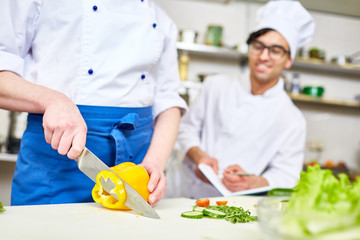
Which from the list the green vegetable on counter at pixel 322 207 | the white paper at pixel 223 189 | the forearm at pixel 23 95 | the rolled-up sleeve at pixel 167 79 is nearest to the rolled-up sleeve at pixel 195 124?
the white paper at pixel 223 189

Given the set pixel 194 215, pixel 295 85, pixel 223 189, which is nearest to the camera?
pixel 194 215

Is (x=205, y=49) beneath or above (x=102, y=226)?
above

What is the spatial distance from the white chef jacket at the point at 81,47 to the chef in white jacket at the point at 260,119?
0.93 m

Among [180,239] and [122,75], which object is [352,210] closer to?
[180,239]

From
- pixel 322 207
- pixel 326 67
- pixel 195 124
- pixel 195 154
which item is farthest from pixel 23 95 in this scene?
pixel 326 67

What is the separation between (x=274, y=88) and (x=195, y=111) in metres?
0.49

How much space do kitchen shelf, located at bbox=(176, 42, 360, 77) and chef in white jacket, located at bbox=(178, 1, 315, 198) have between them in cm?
118

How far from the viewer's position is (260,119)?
6.60 feet

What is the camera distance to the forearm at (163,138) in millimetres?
1027

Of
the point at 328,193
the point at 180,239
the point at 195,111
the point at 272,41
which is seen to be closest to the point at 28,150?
the point at 180,239

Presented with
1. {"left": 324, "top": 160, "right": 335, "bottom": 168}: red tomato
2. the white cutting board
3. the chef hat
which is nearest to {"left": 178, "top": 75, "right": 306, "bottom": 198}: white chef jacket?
the chef hat

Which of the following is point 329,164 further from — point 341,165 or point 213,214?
point 213,214

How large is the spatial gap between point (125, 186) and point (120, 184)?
0.04ft

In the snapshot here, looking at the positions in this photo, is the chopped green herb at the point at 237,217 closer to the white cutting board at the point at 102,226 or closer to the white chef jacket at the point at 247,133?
the white cutting board at the point at 102,226
